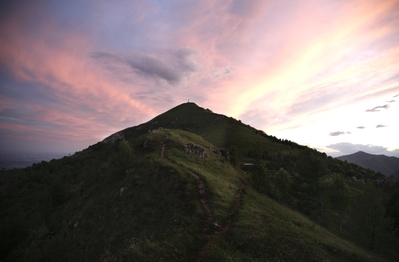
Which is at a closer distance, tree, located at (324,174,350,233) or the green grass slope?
the green grass slope

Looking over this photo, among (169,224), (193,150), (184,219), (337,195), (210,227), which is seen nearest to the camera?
(210,227)

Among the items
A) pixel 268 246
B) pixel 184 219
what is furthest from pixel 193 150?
pixel 268 246

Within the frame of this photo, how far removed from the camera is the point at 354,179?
87.8 m

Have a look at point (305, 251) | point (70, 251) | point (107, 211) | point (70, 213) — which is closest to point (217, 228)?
point (305, 251)

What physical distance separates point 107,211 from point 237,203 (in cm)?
2243

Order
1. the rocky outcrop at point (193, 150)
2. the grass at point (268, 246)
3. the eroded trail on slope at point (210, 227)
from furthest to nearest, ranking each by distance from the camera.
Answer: the rocky outcrop at point (193, 150)
the eroded trail on slope at point (210, 227)
the grass at point (268, 246)

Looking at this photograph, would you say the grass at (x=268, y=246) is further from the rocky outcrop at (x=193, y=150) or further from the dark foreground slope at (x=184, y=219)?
the rocky outcrop at (x=193, y=150)

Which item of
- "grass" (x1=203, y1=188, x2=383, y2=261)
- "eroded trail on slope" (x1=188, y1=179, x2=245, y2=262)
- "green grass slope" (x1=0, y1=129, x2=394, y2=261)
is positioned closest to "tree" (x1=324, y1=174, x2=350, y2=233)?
"green grass slope" (x1=0, y1=129, x2=394, y2=261)

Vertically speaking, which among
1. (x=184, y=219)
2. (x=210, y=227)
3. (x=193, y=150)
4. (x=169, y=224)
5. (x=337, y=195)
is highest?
(x=193, y=150)

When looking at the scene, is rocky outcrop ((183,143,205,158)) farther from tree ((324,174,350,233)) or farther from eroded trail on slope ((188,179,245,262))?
tree ((324,174,350,233))

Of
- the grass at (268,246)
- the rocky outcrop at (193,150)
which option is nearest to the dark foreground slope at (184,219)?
the grass at (268,246)

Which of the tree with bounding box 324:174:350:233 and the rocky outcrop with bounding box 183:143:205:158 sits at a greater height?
the rocky outcrop with bounding box 183:143:205:158

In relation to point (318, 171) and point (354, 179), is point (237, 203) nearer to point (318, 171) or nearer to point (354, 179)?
point (318, 171)

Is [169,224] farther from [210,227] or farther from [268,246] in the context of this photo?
[268,246]
